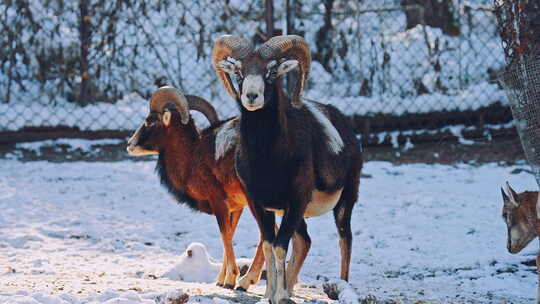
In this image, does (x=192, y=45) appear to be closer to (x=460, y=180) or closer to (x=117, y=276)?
(x=460, y=180)

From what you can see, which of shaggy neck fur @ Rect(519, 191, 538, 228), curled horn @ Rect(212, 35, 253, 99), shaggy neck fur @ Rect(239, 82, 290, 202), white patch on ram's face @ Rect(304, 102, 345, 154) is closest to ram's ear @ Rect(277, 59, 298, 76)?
shaggy neck fur @ Rect(239, 82, 290, 202)

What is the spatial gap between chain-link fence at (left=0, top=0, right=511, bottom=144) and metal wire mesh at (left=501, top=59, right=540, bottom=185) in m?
5.46

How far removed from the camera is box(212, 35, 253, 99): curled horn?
6582mm

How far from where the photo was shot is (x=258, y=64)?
6387 mm

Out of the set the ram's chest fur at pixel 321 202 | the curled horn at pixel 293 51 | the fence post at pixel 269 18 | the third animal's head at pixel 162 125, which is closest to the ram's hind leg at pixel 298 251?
the ram's chest fur at pixel 321 202

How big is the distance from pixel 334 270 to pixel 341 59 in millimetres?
6198

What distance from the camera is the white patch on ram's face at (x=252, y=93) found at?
6.12 m

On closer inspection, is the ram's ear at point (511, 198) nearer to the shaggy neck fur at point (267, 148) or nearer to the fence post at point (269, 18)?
the shaggy neck fur at point (267, 148)

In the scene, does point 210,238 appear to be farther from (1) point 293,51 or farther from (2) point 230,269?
(1) point 293,51

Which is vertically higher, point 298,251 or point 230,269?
point 298,251

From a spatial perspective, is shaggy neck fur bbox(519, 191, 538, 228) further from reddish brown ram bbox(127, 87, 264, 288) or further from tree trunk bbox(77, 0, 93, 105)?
tree trunk bbox(77, 0, 93, 105)

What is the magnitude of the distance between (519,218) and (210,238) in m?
3.34

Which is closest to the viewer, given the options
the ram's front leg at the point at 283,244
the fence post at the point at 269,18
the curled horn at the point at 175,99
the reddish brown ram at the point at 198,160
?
the ram's front leg at the point at 283,244

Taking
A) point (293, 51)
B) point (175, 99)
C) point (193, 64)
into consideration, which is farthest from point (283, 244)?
point (193, 64)
